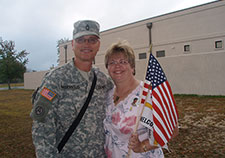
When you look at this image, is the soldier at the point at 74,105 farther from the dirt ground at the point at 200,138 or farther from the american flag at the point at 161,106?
the dirt ground at the point at 200,138

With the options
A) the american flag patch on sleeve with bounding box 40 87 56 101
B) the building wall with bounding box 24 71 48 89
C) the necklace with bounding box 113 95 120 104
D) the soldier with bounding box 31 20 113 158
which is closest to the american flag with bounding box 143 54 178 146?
the necklace with bounding box 113 95 120 104

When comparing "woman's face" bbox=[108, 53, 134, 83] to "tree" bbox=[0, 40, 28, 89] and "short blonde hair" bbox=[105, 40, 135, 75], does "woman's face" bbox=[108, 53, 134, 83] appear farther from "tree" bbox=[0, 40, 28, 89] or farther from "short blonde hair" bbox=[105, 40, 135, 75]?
"tree" bbox=[0, 40, 28, 89]

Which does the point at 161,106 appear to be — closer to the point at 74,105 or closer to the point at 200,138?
the point at 74,105

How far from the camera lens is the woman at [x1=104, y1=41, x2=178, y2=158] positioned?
217 centimetres

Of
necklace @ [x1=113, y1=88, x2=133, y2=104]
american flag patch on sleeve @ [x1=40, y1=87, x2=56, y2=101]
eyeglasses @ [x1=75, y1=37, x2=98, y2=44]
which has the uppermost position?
eyeglasses @ [x1=75, y1=37, x2=98, y2=44]

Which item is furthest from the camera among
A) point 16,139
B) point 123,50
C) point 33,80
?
point 33,80

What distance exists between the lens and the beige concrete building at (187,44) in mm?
13289

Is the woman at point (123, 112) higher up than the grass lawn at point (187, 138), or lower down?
higher up

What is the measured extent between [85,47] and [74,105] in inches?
Result: 28.5

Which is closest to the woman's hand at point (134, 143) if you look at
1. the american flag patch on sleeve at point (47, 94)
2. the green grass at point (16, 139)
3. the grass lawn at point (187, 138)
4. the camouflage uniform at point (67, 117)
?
the camouflage uniform at point (67, 117)

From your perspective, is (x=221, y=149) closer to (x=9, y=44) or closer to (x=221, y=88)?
(x=221, y=88)

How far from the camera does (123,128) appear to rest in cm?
219

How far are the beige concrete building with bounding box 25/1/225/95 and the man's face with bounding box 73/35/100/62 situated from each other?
11.7 meters

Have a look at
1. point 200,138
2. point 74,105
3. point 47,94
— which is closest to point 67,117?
point 74,105
